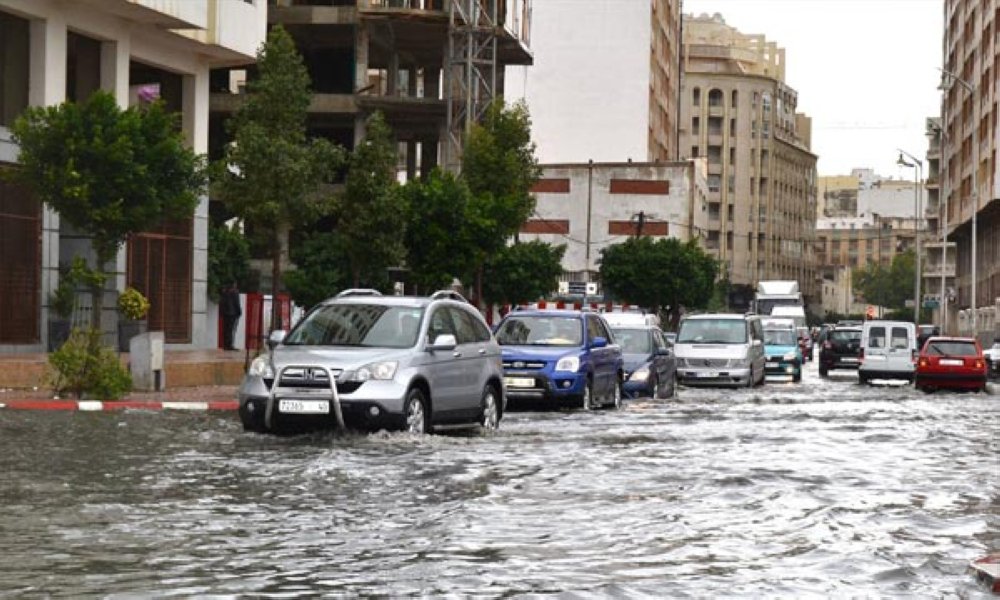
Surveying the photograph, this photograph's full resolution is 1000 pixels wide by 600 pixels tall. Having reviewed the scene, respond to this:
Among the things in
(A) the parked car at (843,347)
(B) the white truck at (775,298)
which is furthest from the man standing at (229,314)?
(B) the white truck at (775,298)

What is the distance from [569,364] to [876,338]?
2216cm

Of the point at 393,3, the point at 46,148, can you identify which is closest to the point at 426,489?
the point at 46,148

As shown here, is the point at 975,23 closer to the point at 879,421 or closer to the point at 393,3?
the point at 393,3

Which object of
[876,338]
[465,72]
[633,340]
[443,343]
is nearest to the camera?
[443,343]

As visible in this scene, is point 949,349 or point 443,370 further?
point 949,349

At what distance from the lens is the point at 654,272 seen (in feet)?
279

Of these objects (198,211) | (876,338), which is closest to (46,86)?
(198,211)

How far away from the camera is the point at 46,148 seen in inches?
1051

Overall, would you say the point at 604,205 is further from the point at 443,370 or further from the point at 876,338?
the point at 443,370

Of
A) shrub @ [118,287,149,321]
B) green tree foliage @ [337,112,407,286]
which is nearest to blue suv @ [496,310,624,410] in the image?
shrub @ [118,287,149,321]

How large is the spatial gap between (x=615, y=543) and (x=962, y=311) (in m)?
101

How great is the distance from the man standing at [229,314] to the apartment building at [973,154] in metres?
46.4

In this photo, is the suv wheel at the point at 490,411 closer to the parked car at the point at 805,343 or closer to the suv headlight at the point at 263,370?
the suv headlight at the point at 263,370

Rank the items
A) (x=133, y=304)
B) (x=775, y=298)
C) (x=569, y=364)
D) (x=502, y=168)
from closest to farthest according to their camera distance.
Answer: (x=569, y=364)
(x=133, y=304)
(x=502, y=168)
(x=775, y=298)
